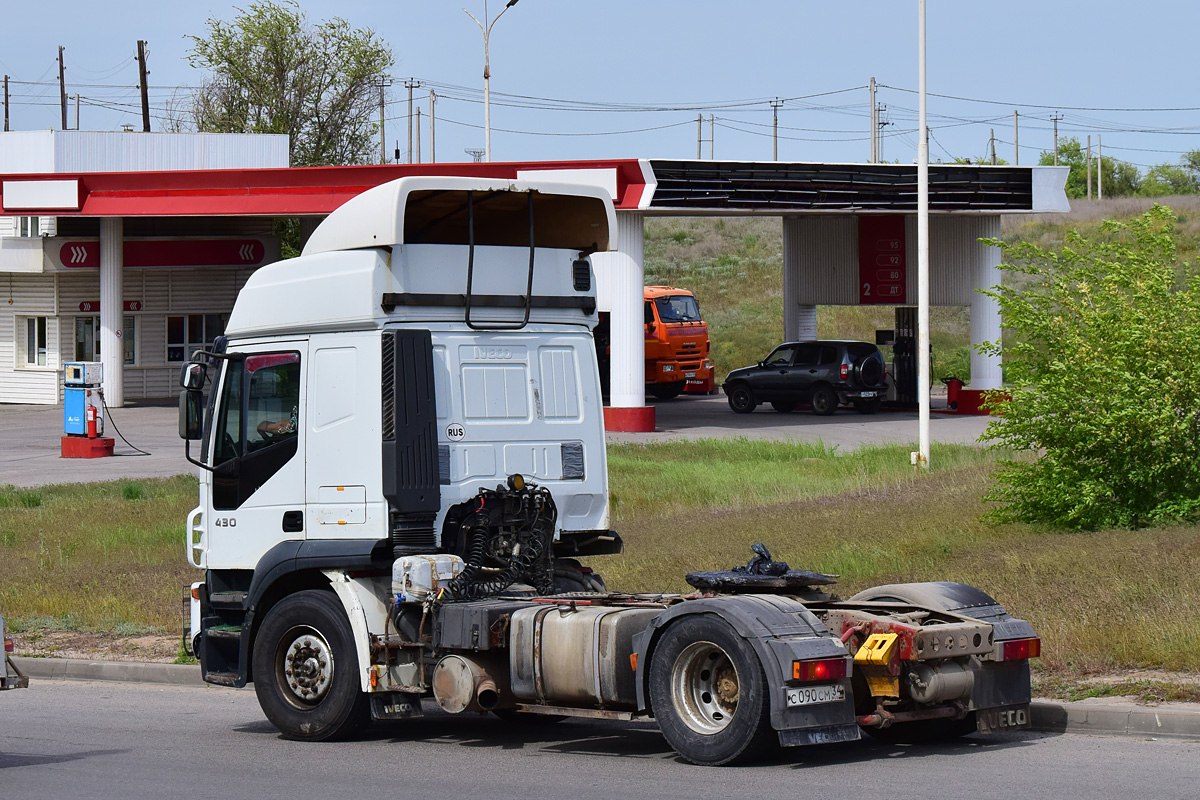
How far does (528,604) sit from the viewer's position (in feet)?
29.5

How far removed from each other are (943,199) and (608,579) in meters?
24.0

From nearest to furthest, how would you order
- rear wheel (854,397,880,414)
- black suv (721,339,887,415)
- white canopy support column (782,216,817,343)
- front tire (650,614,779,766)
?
front tire (650,614,779,766), black suv (721,339,887,415), rear wheel (854,397,880,414), white canopy support column (782,216,817,343)

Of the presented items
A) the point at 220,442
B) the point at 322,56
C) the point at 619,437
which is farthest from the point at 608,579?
the point at 322,56

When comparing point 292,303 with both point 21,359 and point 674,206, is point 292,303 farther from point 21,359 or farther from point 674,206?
point 21,359

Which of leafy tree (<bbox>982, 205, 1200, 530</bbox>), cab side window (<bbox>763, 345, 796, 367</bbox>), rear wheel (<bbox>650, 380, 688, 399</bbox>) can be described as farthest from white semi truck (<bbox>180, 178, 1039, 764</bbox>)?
rear wheel (<bbox>650, 380, 688, 399</bbox>)

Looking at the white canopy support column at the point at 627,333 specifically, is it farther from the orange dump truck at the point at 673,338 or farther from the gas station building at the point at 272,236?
the orange dump truck at the point at 673,338

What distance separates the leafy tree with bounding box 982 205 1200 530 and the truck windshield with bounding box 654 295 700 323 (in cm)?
2573

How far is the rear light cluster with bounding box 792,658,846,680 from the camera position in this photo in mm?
7656

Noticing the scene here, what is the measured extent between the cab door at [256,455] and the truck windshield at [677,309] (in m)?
32.5

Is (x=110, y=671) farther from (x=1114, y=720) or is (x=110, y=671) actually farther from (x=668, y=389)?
(x=668, y=389)

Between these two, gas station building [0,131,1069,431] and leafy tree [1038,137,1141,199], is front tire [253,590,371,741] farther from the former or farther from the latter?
leafy tree [1038,137,1141,199]

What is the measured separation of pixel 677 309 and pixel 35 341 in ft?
60.3

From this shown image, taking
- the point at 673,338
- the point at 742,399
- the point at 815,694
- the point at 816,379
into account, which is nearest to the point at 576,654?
the point at 815,694

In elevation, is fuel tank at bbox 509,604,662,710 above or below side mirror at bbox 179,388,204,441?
below
